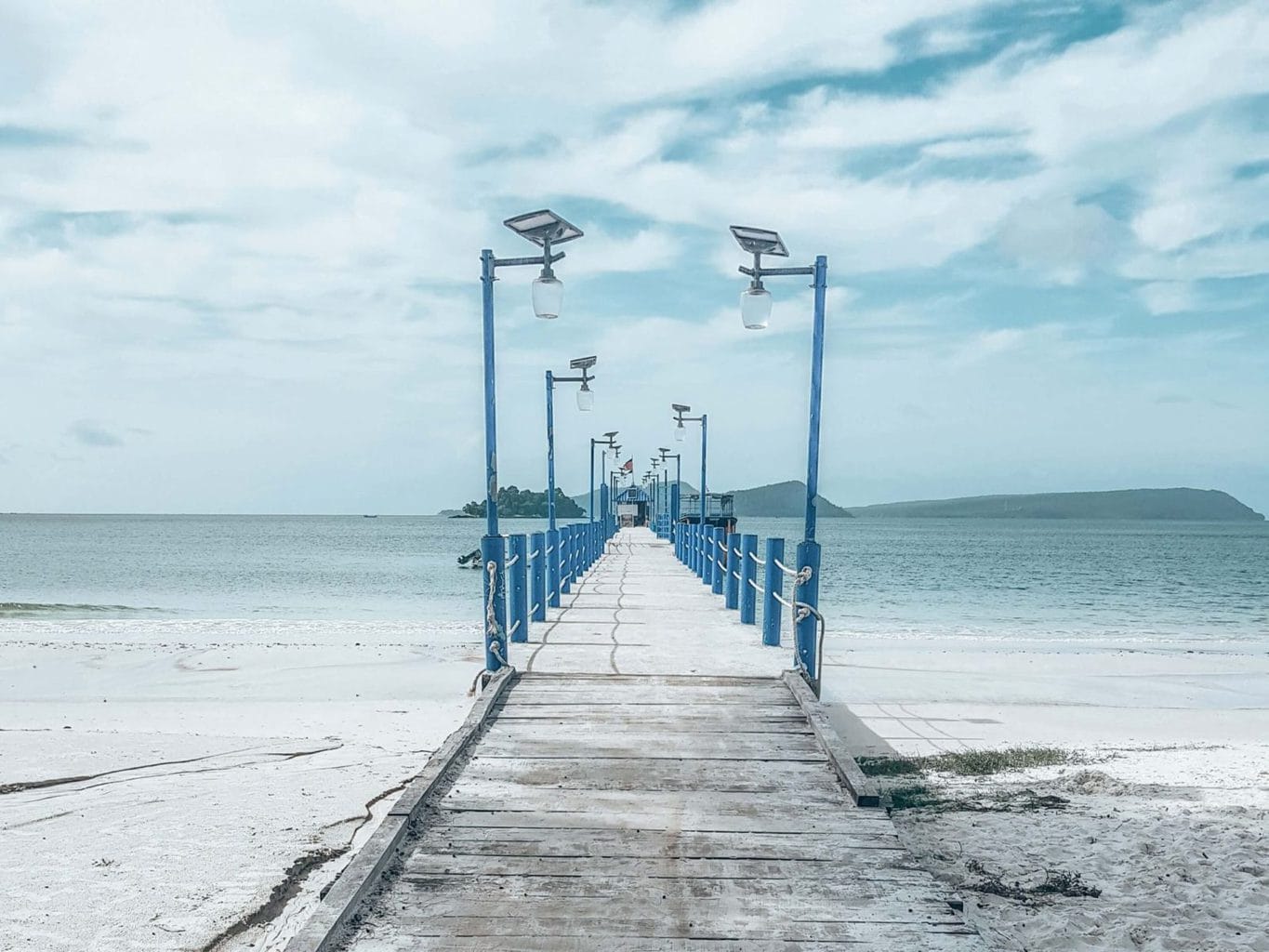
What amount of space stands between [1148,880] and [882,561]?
56330mm

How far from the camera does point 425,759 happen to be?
8680 mm

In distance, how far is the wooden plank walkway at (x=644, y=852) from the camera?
3.53 m

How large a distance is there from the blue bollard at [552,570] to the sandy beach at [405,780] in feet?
6.03

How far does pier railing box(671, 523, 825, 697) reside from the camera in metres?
8.00

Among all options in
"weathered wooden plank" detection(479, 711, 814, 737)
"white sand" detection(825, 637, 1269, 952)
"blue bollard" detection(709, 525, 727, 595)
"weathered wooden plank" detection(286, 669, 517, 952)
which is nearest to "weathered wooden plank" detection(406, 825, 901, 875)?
"weathered wooden plank" detection(286, 669, 517, 952)

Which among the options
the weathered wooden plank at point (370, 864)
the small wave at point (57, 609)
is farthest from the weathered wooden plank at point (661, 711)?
the small wave at point (57, 609)

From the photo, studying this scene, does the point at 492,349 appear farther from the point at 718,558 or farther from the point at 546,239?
the point at 718,558

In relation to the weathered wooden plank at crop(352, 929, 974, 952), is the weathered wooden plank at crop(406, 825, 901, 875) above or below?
above

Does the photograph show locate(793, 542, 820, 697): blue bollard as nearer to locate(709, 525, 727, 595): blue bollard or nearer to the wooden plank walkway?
the wooden plank walkway

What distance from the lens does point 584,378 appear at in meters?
19.2

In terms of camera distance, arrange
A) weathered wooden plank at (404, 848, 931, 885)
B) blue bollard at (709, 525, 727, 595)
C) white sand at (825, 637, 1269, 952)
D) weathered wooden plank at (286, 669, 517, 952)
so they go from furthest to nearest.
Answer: blue bollard at (709, 525, 727, 595)
white sand at (825, 637, 1269, 952)
weathered wooden plank at (404, 848, 931, 885)
weathered wooden plank at (286, 669, 517, 952)

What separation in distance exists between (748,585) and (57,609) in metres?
25.0

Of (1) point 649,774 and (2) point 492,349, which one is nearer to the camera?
(1) point 649,774

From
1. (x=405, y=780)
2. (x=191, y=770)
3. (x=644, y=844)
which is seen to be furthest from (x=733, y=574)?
(x=644, y=844)
